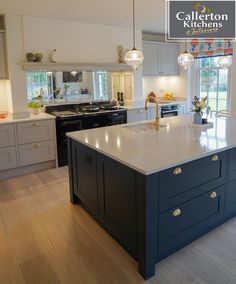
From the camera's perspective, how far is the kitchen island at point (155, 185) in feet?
6.34

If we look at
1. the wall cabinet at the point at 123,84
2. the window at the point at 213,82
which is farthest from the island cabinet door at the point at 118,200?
the window at the point at 213,82

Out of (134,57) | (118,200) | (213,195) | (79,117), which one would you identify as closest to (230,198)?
→ (213,195)

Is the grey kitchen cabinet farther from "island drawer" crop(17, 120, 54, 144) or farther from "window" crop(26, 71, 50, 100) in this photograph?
"island drawer" crop(17, 120, 54, 144)

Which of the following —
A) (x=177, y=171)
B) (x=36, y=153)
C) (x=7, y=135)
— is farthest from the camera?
(x=36, y=153)

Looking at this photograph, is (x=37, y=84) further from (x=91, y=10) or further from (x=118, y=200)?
(x=118, y=200)

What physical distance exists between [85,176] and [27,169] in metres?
1.92

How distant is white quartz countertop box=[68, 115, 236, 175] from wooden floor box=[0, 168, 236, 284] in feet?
2.81

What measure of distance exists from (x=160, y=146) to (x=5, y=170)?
2.74 meters

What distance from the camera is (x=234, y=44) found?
190 inches

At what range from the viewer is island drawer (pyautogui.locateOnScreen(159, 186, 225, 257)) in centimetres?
205

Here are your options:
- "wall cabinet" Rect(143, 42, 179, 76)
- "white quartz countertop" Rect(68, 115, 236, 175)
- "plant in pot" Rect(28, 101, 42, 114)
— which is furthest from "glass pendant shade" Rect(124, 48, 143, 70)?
"wall cabinet" Rect(143, 42, 179, 76)

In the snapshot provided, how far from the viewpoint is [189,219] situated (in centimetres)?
221

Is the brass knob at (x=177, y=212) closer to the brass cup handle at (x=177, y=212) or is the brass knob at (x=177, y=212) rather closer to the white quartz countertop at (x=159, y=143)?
the brass cup handle at (x=177, y=212)

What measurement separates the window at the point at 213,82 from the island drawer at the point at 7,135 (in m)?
4.21
